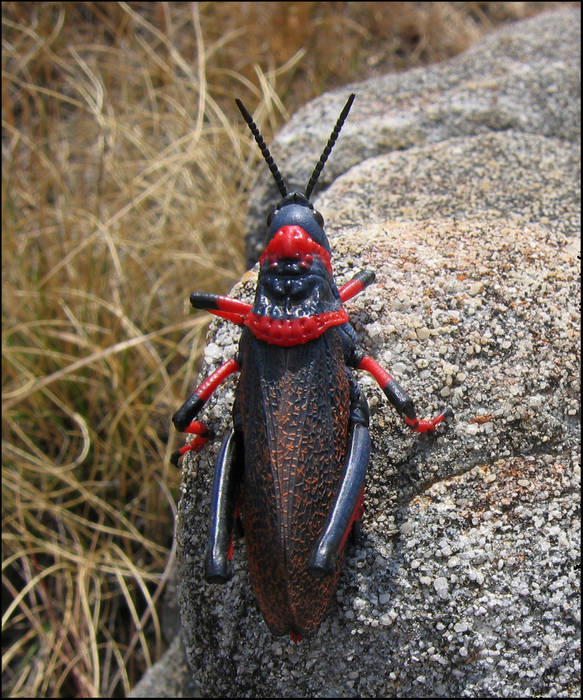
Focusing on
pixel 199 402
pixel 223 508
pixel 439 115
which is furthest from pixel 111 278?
pixel 223 508

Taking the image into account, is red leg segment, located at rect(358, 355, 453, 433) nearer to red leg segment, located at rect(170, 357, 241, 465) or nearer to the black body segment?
the black body segment

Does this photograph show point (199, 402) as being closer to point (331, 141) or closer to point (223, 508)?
point (223, 508)

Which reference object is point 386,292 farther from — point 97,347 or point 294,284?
point 97,347

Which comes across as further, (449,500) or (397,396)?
(449,500)

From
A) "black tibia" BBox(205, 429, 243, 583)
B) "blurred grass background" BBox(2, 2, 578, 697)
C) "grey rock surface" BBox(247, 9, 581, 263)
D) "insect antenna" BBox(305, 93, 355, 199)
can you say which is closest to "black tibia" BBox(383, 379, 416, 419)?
"black tibia" BBox(205, 429, 243, 583)

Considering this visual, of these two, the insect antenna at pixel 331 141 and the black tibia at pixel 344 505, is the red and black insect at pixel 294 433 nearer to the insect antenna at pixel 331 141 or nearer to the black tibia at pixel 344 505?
the black tibia at pixel 344 505

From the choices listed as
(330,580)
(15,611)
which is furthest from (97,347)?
(330,580)

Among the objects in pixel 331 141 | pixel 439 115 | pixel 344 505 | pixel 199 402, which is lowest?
pixel 439 115

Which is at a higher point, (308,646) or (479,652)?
(308,646)
